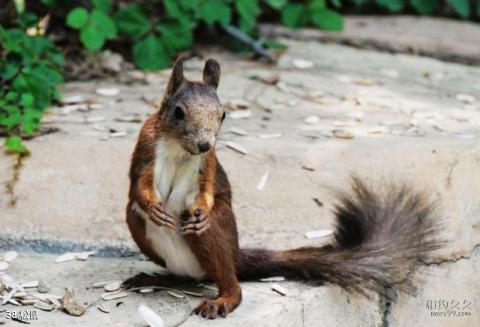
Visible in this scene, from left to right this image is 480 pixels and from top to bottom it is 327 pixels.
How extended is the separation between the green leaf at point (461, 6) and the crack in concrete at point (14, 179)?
453 centimetres

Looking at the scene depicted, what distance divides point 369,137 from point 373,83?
1.31m

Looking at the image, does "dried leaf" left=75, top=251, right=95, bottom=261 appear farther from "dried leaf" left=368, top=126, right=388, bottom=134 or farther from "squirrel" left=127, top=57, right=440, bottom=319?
"dried leaf" left=368, top=126, right=388, bottom=134

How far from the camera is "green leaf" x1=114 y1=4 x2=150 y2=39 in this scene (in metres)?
6.47

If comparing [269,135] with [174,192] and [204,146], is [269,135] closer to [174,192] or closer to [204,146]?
[174,192]

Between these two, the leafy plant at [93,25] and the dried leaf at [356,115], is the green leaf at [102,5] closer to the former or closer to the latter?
the leafy plant at [93,25]

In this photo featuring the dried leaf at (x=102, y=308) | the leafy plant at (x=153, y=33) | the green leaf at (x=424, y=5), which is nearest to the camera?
the dried leaf at (x=102, y=308)

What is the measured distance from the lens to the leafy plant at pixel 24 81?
194 inches

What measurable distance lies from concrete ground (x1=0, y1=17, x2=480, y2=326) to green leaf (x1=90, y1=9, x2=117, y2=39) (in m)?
0.46

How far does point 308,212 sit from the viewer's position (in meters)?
4.37

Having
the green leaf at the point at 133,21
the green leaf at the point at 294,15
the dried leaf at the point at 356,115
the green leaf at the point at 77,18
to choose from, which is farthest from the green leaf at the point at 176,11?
the dried leaf at the point at 356,115

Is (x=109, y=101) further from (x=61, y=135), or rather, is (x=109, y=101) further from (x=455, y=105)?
(x=455, y=105)

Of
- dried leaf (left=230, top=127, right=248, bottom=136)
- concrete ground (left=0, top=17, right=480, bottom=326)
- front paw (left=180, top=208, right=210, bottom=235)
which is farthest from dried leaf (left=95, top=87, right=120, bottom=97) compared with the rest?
front paw (left=180, top=208, right=210, bottom=235)

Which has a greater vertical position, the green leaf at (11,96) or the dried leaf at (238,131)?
the green leaf at (11,96)

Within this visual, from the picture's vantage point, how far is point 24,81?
531 centimetres
